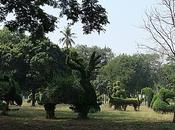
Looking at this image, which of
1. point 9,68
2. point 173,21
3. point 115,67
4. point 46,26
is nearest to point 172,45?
point 173,21

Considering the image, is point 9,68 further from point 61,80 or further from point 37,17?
point 37,17

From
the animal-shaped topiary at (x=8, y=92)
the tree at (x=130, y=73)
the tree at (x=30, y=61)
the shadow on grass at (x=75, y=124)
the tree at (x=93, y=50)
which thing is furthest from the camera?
the tree at (x=93, y=50)

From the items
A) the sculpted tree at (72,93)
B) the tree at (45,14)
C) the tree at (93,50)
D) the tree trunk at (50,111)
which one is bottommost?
the tree trunk at (50,111)

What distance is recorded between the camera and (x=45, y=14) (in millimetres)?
21984

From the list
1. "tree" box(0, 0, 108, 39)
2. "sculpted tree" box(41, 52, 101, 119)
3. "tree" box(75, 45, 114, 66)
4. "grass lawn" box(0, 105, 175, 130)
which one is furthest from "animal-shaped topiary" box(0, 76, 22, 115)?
"tree" box(75, 45, 114, 66)

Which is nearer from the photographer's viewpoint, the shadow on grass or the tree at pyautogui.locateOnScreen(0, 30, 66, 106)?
the shadow on grass

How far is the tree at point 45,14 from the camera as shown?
20.7 meters

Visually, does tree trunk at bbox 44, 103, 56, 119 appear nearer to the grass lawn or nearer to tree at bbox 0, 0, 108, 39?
the grass lawn

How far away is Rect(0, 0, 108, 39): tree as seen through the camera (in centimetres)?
2073

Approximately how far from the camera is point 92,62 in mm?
29375

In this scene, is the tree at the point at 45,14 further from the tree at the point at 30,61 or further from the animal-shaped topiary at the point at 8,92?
the tree at the point at 30,61

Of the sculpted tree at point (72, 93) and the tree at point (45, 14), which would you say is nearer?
the tree at point (45, 14)

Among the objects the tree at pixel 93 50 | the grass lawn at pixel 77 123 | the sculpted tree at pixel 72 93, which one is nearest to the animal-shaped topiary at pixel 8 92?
the grass lawn at pixel 77 123

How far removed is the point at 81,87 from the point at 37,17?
8.25 meters
